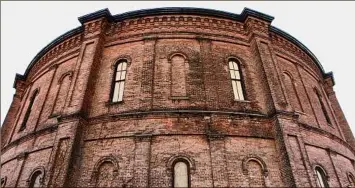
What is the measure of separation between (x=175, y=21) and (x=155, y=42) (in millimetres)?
1439

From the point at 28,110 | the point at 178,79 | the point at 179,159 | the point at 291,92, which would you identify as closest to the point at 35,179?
the point at 28,110

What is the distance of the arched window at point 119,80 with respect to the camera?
1155 cm

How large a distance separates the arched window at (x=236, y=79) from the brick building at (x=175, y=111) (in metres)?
0.04

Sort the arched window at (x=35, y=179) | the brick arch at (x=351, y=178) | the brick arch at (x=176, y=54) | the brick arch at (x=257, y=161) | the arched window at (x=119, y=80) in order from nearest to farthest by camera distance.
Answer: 1. the brick arch at (x=257, y=161)
2. the arched window at (x=35, y=179)
3. the arched window at (x=119, y=80)
4. the brick arch at (x=351, y=178)
5. the brick arch at (x=176, y=54)

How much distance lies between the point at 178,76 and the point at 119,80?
95.3 inches

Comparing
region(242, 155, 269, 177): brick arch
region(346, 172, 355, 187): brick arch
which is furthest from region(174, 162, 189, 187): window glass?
region(346, 172, 355, 187): brick arch

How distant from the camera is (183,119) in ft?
34.1

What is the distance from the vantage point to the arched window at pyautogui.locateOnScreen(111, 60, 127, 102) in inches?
455

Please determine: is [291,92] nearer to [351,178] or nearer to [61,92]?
[351,178]

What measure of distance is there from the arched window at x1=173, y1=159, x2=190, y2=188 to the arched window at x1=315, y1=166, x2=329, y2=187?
4.90 meters

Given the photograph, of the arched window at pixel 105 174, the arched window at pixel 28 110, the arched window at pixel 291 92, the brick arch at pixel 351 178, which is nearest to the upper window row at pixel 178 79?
the arched window at pixel 291 92

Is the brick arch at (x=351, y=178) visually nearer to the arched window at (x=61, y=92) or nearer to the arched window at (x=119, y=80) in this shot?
the arched window at (x=119, y=80)

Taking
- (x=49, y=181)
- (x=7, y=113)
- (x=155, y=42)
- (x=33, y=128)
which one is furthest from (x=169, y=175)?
(x=7, y=113)

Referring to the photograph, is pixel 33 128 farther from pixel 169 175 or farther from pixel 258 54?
pixel 258 54
